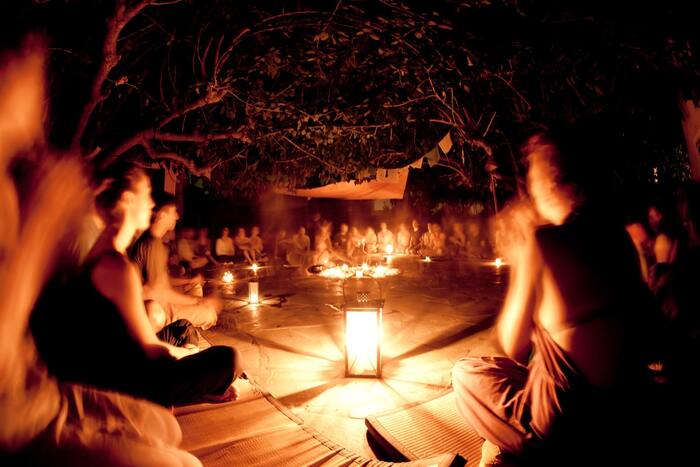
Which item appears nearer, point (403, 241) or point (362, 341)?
point (362, 341)

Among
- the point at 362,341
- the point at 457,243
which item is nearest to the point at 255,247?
the point at 457,243

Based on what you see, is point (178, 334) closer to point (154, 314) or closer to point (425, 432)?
point (154, 314)

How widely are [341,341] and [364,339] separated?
5.01 ft

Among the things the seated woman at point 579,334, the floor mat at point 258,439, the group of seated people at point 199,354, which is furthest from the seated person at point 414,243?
the seated woman at point 579,334

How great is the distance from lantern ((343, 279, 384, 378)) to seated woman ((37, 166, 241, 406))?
2202 millimetres

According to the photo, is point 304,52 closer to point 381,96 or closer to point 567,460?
point 381,96

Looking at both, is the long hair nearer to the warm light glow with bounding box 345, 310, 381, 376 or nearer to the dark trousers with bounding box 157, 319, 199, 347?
the dark trousers with bounding box 157, 319, 199, 347

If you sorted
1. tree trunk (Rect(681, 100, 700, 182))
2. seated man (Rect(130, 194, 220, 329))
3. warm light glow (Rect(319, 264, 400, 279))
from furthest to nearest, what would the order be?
warm light glow (Rect(319, 264, 400, 279))
tree trunk (Rect(681, 100, 700, 182))
seated man (Rect(130, 194, 220, 329))

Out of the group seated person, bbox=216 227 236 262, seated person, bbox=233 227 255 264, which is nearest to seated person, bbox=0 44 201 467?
seated person, bbox=216 227 236 262

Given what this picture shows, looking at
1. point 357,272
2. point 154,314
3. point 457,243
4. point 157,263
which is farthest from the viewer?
point 457,243

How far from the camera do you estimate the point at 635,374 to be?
1859 mm

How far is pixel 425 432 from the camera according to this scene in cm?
303

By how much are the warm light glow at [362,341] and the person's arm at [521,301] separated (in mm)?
2201

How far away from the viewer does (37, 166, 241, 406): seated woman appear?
1.80m
